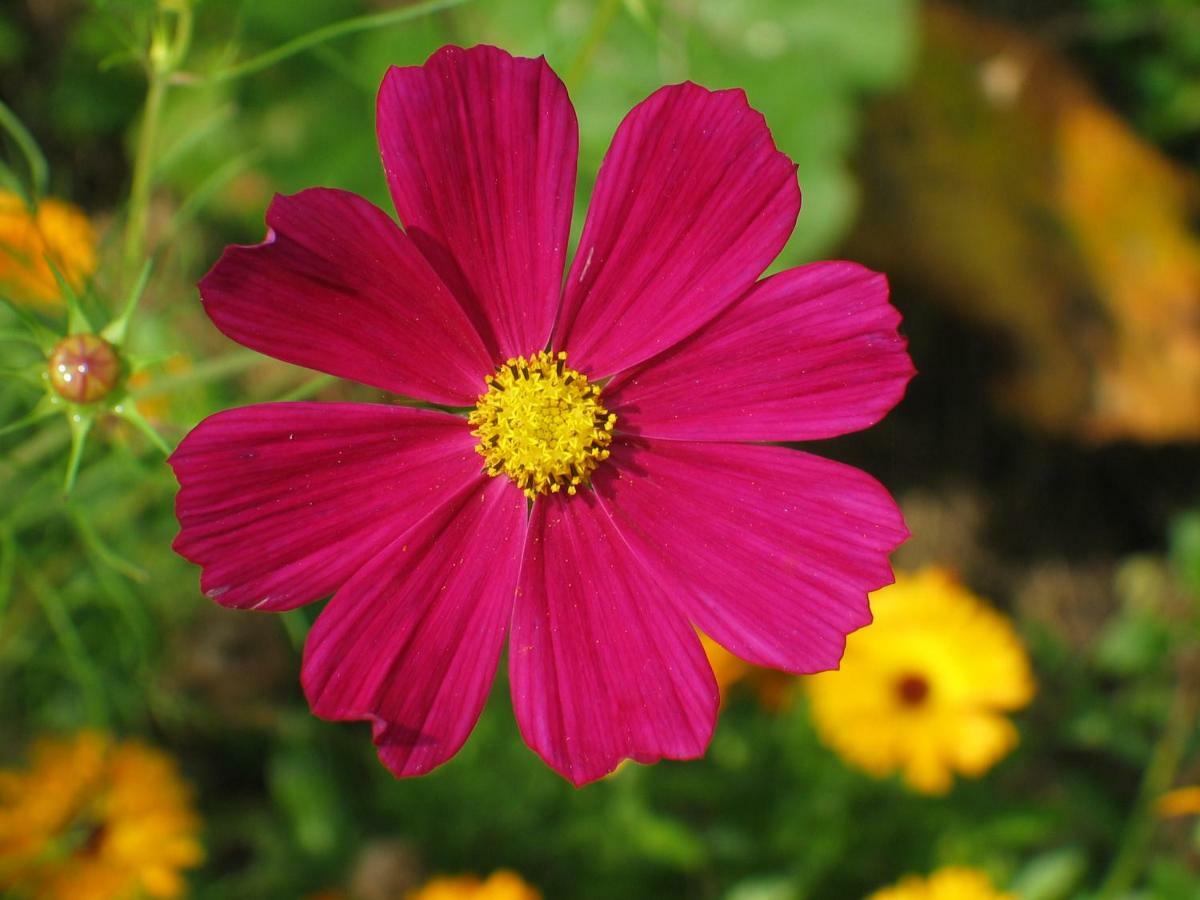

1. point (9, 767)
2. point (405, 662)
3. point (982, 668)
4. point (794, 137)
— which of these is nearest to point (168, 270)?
point (9, 767)

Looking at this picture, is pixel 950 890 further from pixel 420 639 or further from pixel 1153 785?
pixel 420 639

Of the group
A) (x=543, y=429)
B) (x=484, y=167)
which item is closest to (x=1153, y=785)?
(x=543, y=429)

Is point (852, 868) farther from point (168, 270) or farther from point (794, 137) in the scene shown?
point (168, 270)

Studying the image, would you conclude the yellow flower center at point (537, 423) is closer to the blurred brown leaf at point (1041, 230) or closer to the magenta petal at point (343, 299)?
the magenta petal at point (343, 299)

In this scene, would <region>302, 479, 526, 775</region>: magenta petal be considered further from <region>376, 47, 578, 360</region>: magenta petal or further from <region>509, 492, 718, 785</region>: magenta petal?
<region>376, 47, 578, 360</region>: magenta petal

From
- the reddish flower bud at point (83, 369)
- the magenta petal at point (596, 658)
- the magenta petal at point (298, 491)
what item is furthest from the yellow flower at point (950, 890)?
the reddish flower bud at point (83, 369)

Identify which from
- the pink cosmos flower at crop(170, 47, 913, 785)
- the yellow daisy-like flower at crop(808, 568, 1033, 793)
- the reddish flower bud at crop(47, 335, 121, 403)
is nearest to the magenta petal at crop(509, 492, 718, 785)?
the pink cosmos flower at crop(170, 47, 913, 785)
